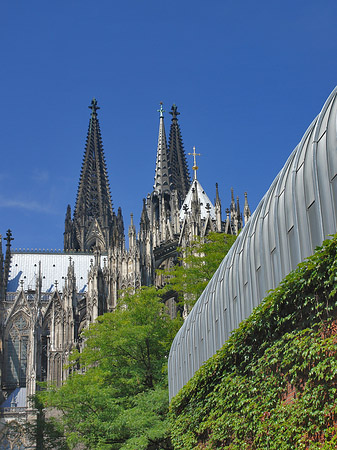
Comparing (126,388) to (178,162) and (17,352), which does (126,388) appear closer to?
(17,352)

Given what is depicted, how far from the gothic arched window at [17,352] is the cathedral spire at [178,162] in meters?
28.8

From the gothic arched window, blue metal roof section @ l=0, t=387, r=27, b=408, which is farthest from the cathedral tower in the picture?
blue metal roof section @ l=0, t=387, r=27, b=408

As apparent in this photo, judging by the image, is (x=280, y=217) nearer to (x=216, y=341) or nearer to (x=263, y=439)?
(x=263, y=439)

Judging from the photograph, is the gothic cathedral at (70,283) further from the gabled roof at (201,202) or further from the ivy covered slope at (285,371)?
the ivy covered slope at (285,371)

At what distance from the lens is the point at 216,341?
65.7 ft

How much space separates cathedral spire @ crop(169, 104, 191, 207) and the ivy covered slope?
7092cm

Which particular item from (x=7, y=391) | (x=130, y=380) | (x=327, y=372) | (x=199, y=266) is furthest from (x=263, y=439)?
(x=7, y=391)

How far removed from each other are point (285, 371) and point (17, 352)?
5402 cm

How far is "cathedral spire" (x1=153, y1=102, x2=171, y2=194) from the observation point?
8506cm

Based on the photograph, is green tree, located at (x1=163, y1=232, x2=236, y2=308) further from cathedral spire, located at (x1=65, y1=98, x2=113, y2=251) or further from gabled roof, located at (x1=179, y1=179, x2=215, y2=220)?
cathedral spire, located at (x1=65, y1=98, x2=113, y2=251)

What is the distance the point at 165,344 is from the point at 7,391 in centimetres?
3434

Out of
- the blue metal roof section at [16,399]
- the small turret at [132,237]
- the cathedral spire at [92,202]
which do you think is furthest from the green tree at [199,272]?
the cathedral spire at [92,202]

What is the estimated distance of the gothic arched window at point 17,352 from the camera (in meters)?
63.7

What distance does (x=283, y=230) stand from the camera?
46.3 feet
